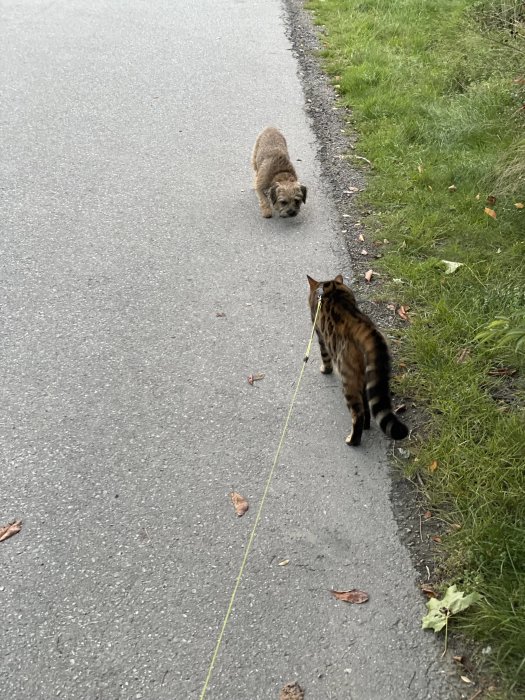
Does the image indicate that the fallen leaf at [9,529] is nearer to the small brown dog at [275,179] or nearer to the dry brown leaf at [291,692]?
the dry brown leaf at [291,692]

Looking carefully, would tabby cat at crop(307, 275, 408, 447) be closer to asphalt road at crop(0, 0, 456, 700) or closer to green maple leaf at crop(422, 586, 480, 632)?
asphalt road at crop(0, 0, 456, 700)

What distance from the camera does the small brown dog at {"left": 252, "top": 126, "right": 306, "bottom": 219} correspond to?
6258 millimetres

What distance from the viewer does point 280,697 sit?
9.22 feet

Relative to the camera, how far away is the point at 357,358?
391 cm

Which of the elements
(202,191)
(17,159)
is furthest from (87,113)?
(202,191)

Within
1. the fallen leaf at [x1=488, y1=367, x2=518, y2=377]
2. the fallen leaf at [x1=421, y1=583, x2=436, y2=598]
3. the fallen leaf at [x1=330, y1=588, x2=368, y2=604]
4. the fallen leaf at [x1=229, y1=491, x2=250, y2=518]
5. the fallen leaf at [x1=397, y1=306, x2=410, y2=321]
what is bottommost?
the fallen leaf at [x1=397, y1=306, x2=410, y2=321]

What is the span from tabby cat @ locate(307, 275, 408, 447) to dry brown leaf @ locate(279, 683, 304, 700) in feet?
4.61

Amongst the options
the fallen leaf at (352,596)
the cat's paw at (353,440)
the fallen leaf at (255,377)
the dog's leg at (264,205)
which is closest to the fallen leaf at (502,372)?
the cat's paw at (353,440)

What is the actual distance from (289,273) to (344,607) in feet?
10.1

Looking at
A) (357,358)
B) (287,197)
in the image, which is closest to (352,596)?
(357,358)


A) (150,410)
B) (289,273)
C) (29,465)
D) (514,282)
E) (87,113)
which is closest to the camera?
(29,465)

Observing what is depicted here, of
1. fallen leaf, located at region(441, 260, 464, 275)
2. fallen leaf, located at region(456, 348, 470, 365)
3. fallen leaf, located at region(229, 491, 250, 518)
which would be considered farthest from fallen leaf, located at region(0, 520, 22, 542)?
fallen leaf, located at region(441, 260, 464, 275)

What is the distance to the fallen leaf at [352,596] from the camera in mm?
3154

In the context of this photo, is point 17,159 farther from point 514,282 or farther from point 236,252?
point 514,282
